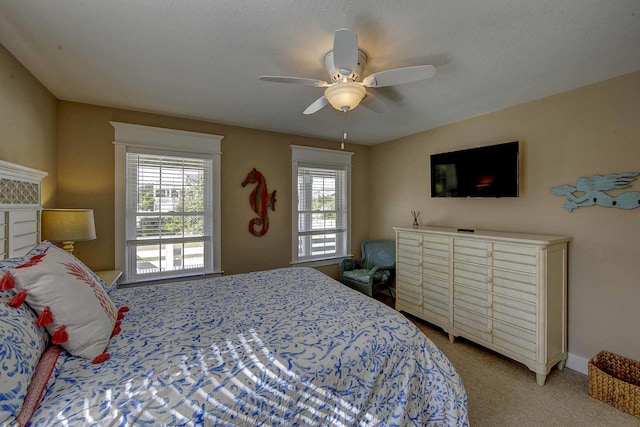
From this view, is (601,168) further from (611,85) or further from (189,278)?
(189,278)

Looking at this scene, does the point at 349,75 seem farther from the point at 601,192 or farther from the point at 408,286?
the point at 408,286

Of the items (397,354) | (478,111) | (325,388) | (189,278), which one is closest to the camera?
(325,388)

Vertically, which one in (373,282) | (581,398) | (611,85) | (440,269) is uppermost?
(611,85)

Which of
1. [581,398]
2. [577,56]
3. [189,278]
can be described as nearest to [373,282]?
[581,398]

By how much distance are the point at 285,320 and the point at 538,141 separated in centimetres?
288

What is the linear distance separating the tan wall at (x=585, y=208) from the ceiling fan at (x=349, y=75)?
1.76 metres

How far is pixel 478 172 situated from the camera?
296 cm

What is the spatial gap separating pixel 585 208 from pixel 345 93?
7.66 ft

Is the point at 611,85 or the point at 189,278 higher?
the point at 611,85

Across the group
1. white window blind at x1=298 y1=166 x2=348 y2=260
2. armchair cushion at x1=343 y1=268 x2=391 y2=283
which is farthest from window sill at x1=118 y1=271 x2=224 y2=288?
armchair cushion at x1=343 y1=268 x2=391 y2=283

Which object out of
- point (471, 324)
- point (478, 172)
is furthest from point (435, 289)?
Answer: point (478, 172)

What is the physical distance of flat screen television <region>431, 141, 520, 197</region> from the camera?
2711 millimetres

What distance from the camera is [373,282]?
3.63 meters

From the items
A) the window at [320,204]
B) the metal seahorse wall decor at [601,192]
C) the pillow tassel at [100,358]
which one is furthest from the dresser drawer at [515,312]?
the pillow tassel at [100,358]
